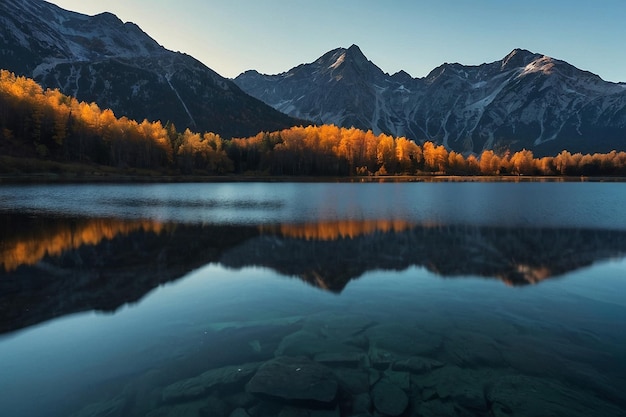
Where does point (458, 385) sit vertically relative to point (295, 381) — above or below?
below

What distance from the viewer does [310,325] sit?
46.9 feet

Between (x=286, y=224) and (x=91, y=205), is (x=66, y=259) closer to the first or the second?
(x=286, y=224)

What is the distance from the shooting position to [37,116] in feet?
406

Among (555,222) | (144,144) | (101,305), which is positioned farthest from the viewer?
(144,144)

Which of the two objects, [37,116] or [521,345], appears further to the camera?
[37,116]

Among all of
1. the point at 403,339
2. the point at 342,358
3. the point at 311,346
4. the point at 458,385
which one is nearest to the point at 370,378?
the point at 342,358

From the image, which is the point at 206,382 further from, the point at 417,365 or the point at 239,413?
the point at 417,365

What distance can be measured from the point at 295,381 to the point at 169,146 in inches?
6005

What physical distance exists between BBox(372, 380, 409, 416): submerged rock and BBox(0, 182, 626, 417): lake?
0.16 ft

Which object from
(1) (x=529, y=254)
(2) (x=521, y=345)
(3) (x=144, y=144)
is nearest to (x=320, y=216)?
(1) (x=529, y=254)

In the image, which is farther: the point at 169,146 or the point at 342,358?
the point at 169,146

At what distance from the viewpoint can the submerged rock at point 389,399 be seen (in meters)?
9.04

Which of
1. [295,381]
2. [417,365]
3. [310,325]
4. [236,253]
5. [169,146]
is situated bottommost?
[236,253]

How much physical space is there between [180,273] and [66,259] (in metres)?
8.15
